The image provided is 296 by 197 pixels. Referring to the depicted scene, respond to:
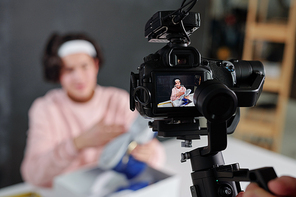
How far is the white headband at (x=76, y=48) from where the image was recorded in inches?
59.7

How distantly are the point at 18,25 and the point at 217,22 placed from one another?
202 centimetres

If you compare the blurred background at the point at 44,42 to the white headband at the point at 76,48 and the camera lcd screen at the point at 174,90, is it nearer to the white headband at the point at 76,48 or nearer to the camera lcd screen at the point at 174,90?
the white headband at the point at 76,48

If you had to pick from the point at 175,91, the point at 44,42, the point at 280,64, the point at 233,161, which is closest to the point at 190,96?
the point at 175,91

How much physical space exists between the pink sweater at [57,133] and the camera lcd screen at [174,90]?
3.86 feet

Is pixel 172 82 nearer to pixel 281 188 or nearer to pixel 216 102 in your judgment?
pixel 216 102

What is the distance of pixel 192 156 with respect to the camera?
1.87 feet

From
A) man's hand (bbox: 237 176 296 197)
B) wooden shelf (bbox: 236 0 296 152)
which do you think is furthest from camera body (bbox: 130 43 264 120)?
wooden shelf (bbox: 236 0 296 152)

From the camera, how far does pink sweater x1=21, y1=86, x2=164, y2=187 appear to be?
150 cm

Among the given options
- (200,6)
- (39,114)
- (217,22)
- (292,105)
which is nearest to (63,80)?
(39,114)

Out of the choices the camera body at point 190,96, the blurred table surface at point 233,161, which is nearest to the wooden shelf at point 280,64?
the blurred table surface at point 233,161

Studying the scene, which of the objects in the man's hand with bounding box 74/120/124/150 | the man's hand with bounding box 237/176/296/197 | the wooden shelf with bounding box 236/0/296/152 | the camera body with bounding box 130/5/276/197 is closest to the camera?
the man's hand with bounding box 237/176/296/197

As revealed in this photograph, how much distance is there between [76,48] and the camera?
1.55m

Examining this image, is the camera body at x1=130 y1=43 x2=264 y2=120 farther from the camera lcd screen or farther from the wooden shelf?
the wooden shelf

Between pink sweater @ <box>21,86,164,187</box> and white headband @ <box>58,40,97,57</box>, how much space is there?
221 millimetres
